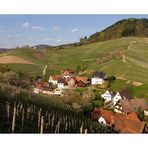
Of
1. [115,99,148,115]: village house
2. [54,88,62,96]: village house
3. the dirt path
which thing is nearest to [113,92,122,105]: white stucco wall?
[115,99,148,115]: village house

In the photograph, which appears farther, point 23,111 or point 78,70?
point 78,70

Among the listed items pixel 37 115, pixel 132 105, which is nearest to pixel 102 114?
pixel 132 105

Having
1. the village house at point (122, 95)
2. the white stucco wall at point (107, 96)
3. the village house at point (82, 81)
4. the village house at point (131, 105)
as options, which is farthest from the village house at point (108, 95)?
the village house at point (82, 81)

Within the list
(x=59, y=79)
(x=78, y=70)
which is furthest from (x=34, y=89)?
(x=78, y=70)

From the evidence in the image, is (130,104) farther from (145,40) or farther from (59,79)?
(145,40)

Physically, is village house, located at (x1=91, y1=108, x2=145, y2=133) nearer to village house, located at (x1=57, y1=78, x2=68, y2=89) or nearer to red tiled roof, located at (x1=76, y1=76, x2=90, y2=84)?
red tiled roof, located at (x1=76, y1=76, x2=90, y2=84)
